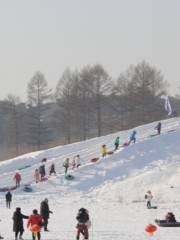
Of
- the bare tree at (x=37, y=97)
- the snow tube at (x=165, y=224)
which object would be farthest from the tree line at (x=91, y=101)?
the snow tube at (x=165, y=224)

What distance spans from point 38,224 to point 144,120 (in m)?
53.5

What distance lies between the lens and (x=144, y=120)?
74.8 m

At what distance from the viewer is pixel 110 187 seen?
135 feet

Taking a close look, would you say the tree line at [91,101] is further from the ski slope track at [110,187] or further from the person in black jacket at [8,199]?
the person in black jacket at [8,199]

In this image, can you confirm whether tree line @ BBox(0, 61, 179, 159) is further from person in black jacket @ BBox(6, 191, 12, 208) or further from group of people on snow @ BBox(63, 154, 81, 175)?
person in black jacket @ BBox(6, 191, 12, 208)

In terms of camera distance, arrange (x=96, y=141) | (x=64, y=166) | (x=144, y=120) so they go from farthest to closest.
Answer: (x=144, y=120), (x=96, y=141), (x=64, y=166)

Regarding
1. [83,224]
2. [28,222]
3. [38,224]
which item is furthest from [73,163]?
[83,224]

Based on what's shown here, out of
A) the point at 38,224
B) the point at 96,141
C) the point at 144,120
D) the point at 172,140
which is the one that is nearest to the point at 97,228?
the point at 38,224

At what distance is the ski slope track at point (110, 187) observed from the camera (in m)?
27.0

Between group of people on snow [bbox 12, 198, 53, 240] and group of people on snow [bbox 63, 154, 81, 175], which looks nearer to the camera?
group of people on snow [bbox 12, 198, 53, 240]

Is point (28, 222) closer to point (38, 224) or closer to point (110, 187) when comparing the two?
point (38, 224)

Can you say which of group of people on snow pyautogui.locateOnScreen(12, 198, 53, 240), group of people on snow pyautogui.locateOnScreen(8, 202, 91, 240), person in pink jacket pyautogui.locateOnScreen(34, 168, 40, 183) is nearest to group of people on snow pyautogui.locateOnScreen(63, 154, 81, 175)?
person in pink jacket pyautogui.locateOnScreen(34, 168, 40, 183)

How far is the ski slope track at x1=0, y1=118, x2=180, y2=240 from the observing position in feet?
88.6

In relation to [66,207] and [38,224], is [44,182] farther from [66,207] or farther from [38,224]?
[38,224]
